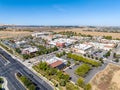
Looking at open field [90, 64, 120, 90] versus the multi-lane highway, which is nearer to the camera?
open field [90, 64, 120, 90]

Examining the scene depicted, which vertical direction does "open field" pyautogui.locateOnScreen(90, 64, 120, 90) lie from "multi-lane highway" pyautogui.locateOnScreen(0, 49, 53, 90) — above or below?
above

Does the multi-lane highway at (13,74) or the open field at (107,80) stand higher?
the open field at (107,80)

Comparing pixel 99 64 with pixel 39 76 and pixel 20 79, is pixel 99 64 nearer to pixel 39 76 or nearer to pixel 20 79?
pixel 39 76

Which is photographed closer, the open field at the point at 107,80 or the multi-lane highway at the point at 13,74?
the open field at the point at 107,80

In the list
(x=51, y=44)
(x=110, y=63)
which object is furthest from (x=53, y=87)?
(x=51, y=44)
